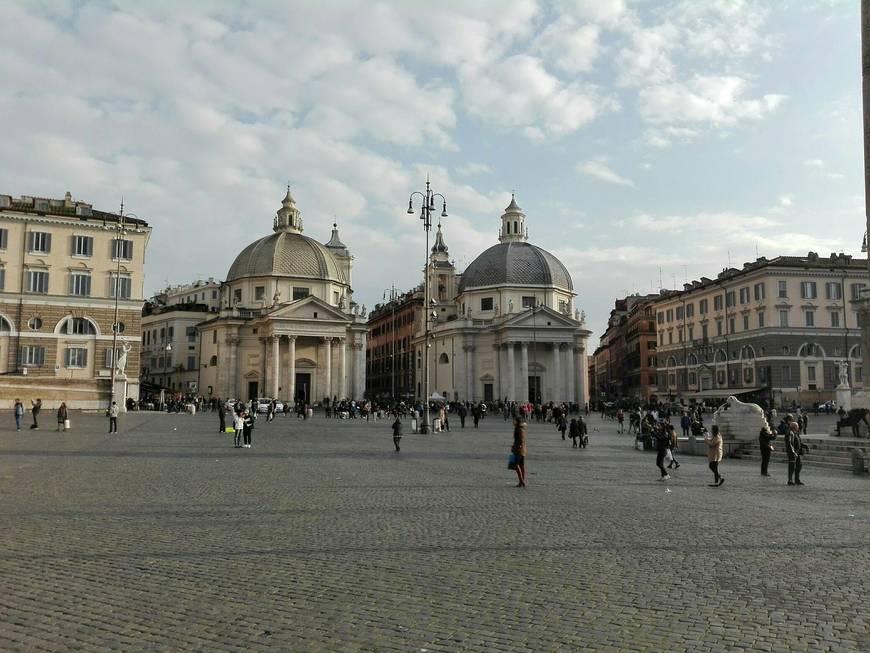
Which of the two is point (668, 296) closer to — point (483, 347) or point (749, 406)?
point (483, 347)

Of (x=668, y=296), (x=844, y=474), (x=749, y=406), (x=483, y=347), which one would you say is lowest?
(x=844, y=474)

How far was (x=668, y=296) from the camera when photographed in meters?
78.1

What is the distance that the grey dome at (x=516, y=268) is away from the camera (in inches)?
2992

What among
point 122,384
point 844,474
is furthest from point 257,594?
point 122,384

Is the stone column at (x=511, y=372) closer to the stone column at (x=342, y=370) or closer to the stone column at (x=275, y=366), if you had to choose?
the stone column at (x=342, y=370)

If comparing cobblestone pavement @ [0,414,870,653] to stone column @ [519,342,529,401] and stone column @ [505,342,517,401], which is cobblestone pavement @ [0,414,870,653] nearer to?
stone column @ [519,342,529,401]

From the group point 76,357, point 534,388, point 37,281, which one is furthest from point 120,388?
point 534,388

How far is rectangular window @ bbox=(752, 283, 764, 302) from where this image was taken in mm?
61509

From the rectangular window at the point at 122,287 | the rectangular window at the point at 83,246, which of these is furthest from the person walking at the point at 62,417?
the rectangular window at the point at 83,246

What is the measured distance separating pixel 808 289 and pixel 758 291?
3581 mm

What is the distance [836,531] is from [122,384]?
Answer: 36252 mm

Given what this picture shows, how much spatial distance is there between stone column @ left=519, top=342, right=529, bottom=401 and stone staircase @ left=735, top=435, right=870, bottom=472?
46724 millimetres

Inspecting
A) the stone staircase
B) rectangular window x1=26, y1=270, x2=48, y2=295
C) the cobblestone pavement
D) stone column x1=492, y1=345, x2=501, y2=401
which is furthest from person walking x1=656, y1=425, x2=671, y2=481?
stone column x1=492, y1=345, x2=501, y2=401

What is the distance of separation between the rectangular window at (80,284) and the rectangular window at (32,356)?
3.99 meters
